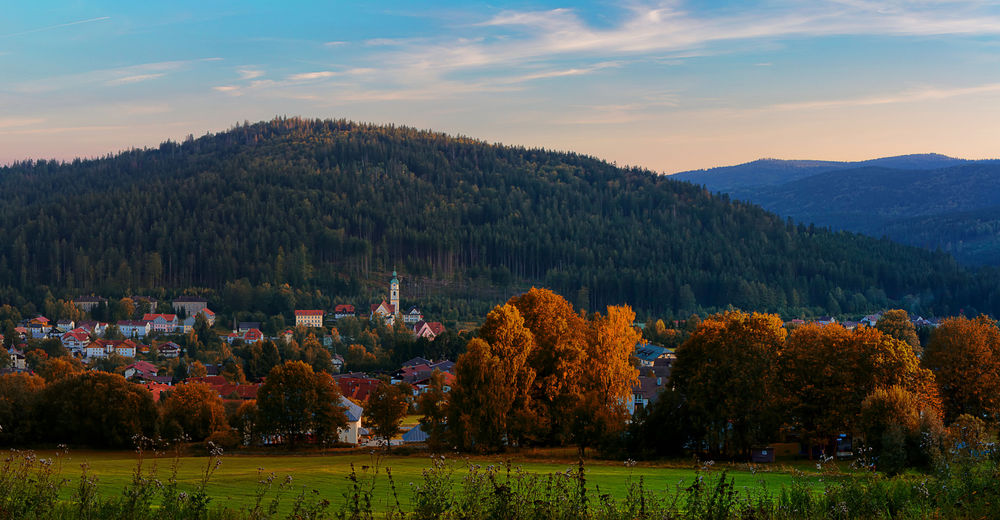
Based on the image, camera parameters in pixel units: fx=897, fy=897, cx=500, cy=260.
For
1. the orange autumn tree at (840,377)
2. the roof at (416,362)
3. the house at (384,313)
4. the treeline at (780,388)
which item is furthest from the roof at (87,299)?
the orange autumn tree at (840,377)

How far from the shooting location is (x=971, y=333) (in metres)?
42.8

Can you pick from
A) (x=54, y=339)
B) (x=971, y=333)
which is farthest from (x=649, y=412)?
(x=54, y=339)

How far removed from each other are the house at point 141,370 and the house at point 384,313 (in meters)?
42.1

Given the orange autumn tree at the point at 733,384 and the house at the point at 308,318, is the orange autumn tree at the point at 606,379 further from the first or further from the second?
the house at the point at 308,318

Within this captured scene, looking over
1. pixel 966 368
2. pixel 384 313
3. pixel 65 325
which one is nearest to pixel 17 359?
pixel 65 325

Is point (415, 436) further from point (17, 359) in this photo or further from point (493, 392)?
point (17, 359)

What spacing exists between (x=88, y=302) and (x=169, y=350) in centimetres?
5142

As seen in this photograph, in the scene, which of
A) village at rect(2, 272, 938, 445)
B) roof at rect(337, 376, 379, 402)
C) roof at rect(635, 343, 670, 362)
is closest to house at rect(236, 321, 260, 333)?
village at rect(2, 272, 938, 445)

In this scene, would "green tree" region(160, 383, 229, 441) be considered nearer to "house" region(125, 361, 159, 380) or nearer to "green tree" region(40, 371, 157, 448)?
"green tree" region(40, 371, 157, 448)

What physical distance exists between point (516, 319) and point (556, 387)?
144 inches

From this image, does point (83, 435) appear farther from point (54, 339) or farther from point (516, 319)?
point (54, 339)

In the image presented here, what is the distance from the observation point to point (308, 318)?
463ft

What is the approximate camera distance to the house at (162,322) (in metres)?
135

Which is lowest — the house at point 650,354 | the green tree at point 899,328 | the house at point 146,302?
the house at point 650,354
